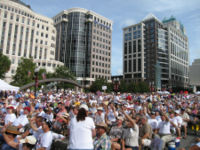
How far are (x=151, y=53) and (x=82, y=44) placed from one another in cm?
4853

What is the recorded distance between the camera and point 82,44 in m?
87.1

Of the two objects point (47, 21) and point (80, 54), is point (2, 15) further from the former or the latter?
point (80, 54)

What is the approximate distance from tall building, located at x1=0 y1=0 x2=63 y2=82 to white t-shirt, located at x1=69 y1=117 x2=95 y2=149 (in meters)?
64.9

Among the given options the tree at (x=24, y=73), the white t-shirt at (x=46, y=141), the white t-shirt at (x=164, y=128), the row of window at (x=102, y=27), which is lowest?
the white t-shirt at (x=164, y=128)

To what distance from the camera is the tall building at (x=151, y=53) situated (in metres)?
106

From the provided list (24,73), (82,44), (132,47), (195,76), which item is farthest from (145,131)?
(195,76)

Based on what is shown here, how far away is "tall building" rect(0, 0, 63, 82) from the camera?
67.1 m

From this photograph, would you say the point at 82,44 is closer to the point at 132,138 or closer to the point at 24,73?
the point at 24,73

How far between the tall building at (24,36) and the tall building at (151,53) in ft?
190

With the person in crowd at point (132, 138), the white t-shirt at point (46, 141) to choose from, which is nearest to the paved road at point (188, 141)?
the person in crowd at point (132, 138)

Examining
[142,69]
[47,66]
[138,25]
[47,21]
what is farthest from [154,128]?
[138,25]

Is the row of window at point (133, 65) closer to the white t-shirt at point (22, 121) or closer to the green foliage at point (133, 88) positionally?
the green foliage at point (133, 88)

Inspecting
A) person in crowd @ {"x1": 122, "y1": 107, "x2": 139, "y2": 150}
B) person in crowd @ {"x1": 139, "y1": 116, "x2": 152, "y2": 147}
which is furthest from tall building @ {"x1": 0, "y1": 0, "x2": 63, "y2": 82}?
person in crowd @ {"x1": 122, "y1": 107, "x2": 139, "y2": 150}

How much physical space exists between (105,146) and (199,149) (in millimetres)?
2074
